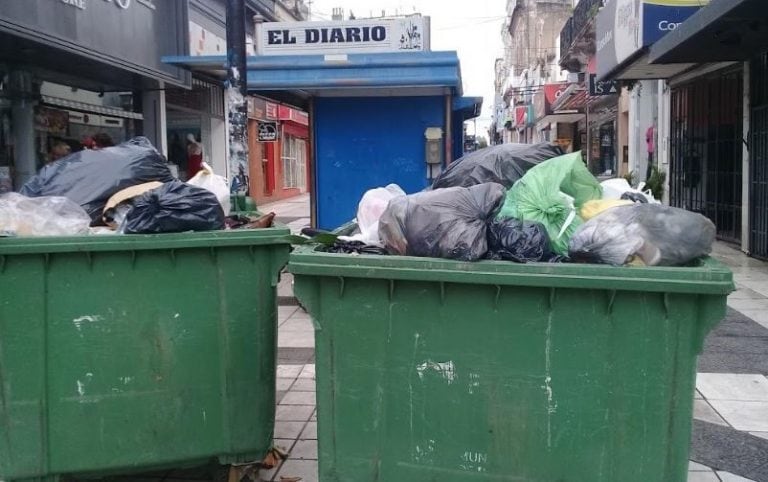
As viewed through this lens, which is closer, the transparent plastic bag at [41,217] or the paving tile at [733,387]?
the transparent plastic bag at [41,217]

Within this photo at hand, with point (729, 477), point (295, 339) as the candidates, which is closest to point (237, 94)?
point (295, 339)

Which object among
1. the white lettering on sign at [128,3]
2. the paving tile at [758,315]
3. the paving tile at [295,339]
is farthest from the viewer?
the white lettering on sign at [128,3]

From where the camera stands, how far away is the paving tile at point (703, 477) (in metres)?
3.55

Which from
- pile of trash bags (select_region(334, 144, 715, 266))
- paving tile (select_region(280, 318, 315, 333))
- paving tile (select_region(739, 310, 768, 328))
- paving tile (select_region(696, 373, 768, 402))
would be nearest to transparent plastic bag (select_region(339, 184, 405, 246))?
pile of trash bags (select_region(334, 144, 715, 266))

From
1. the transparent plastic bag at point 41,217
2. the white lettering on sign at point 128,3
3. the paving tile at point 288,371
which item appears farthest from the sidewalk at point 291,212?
the transparent plastic bag at point 41,217

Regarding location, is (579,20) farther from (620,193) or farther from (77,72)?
(620,193)

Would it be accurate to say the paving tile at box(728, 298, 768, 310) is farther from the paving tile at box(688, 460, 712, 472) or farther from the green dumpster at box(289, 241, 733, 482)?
the green dumpster at box(289, 241, 733, 482)

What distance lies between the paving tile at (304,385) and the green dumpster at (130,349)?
5.52ft

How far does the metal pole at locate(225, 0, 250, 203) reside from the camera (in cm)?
697

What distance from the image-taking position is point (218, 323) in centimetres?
316

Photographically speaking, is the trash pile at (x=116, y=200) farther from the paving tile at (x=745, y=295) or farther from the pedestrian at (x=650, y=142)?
the pedestrian at (x=650, y=142)

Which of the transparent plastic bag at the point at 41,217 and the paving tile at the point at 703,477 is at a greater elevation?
the transparent plastic bag at the point at 41,217

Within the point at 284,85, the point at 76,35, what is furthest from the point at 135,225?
the point at 76,35

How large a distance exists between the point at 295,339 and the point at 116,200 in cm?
311
